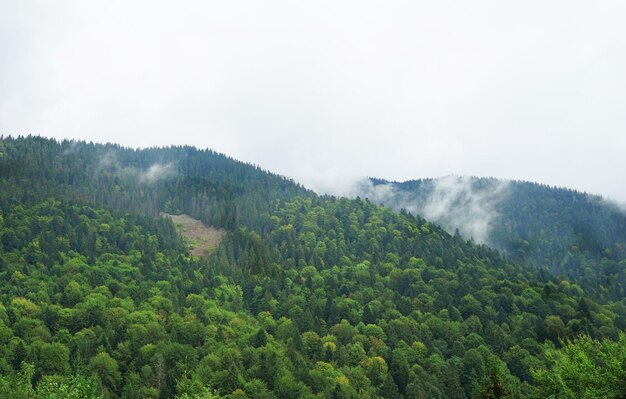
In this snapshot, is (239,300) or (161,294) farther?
(239,300)

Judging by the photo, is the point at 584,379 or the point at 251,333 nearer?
the point at 584,379

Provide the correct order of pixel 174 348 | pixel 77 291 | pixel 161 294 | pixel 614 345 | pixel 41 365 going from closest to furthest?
1. pixel 614 345
2. pixel 41 365
3. pixel 174 348
4. pixel 77 291
5. pixel 161 294

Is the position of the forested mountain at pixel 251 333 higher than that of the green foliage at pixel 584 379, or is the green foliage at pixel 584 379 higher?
the green foliage at pixel 584 379

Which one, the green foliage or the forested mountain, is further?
the forested mountain

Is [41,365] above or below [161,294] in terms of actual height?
below

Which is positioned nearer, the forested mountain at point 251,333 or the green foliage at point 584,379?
the green foliage at point 584,379

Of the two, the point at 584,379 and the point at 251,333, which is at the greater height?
the point at 584,379

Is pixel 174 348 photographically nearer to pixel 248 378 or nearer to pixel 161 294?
pixel 248 378

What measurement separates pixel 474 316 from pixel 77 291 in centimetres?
12949

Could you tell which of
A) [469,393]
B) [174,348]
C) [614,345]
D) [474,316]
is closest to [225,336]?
[174,348]

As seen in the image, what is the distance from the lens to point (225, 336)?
474 feet

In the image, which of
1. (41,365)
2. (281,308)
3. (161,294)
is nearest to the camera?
(41,365)

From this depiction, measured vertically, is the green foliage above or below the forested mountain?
above

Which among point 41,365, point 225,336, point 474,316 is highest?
point 474,316
